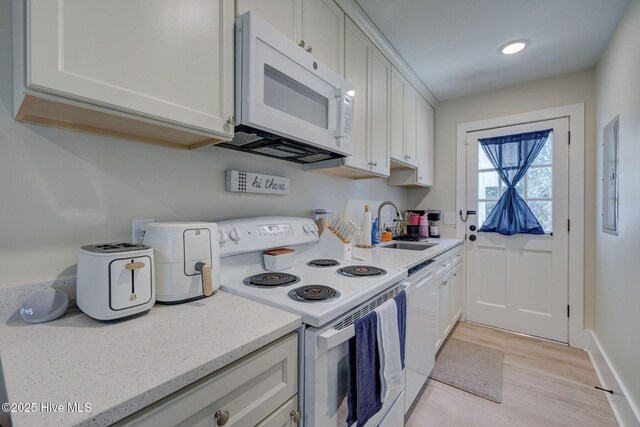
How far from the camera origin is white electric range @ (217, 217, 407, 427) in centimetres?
82

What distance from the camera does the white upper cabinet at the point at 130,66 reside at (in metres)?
0.64

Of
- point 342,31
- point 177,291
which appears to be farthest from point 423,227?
point 177,291

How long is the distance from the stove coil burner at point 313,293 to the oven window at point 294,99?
2.44 feet

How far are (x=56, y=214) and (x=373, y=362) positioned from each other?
119cm

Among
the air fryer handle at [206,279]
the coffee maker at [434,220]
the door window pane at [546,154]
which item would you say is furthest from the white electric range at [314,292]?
the door window pane at [546,154]

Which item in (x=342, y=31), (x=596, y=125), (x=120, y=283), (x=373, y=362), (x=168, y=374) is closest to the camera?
(x=168, y=374)

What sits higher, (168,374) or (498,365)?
(168,374)

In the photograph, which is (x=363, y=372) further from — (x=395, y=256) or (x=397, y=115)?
(x=397, y=115)

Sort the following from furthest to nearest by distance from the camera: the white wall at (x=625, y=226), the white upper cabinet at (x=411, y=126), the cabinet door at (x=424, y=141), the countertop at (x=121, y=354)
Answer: the cabinet door at (x=424, y=141) < the white upper cabinet at (x=411, y=126) < the white wall at (x=625, y=226) < the countertop at (x=121, y=354)

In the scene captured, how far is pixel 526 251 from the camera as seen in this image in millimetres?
2670

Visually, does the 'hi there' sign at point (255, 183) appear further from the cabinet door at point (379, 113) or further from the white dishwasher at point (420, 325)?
the white dishwasher at point (420, 325)

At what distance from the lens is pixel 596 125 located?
2328 mm

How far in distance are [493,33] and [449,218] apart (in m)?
1.77

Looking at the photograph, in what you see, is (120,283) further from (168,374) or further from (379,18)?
(379,18)
